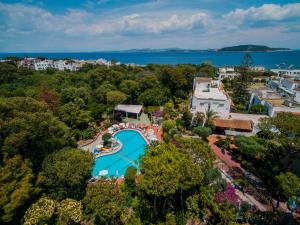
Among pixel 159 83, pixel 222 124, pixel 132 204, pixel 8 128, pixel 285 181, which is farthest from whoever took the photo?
pixel 159 83

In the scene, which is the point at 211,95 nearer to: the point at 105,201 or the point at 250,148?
the point at 250,148

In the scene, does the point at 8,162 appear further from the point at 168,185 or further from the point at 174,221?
the point at 174,221

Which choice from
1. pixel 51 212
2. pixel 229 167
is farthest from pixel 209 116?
pixel 51 212

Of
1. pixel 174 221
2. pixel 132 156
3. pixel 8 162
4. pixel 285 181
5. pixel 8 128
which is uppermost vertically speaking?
pixel 8 128

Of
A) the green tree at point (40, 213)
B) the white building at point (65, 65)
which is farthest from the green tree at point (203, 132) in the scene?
the white building at point (65, 65)

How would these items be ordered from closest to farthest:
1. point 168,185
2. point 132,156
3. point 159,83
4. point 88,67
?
point 168,185 → point 132,156 → point 159,83 → point 88,67

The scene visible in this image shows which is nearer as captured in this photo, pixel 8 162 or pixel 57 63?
pixel 8 162

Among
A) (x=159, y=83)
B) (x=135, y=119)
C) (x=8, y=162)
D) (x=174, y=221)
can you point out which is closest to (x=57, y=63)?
(x=159, y=83)
